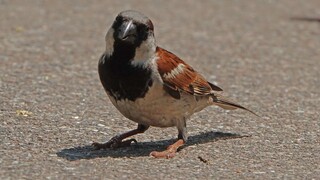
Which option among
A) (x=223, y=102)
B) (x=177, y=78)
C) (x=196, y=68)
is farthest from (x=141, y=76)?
(x=196, y=68)

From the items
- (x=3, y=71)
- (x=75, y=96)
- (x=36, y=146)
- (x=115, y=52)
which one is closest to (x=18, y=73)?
(x=3, y=71)

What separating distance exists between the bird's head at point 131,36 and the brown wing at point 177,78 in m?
0.18

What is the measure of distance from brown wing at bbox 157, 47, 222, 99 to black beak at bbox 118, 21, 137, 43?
0.99 ft

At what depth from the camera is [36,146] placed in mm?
6469

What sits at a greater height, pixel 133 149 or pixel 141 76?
pixel 141 76

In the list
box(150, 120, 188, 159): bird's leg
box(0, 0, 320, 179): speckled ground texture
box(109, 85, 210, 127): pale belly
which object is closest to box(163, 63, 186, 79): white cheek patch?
box(109, 85, 210, 127): pale belly

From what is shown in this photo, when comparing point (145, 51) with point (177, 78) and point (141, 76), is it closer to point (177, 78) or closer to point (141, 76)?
point (141, 76)

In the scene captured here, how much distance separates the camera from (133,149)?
21.7ft

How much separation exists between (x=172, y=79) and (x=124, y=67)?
0.43 meters

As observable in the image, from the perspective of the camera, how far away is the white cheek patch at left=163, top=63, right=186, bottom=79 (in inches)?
245

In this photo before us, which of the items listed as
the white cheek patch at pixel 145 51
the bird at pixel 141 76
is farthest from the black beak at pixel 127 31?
the white cheek patch at pixel 145 51

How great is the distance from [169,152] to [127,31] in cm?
99

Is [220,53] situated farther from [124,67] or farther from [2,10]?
[124,67]

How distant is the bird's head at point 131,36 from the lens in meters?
5.95
